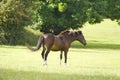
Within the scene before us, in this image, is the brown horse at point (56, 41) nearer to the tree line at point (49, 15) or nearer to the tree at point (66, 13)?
the tree line at point (49, 15)

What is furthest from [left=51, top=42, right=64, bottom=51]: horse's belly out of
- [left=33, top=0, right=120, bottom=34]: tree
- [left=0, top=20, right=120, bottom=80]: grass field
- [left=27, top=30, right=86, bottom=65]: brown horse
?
[left=33, top=0, right=120, bottom=34]: tree

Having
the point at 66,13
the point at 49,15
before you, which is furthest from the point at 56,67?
the point at 66,13

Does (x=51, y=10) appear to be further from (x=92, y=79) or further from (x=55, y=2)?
(x=92, y=79)

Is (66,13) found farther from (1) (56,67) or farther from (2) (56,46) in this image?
(1) (56,67)

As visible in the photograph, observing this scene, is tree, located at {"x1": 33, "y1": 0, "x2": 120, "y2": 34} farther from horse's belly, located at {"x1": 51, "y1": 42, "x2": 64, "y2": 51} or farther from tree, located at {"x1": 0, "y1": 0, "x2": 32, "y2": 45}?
horse's belly, located at {"x1": 51, "y1": 42, "x2": 64, "y2": 51}

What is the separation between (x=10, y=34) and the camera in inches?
1758

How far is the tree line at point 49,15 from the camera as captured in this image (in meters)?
44.3

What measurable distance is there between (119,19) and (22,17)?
51.1 feet

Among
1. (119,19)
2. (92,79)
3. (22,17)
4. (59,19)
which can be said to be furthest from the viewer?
(119,19)

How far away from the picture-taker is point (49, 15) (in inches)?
2009

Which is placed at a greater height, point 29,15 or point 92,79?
point 92,79

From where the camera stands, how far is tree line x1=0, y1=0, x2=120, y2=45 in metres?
44.3

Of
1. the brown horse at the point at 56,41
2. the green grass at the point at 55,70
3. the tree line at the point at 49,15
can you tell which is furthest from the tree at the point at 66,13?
the brown horse at the point at 56,41

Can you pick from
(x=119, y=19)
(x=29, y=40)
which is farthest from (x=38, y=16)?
(x=119, y=19)
